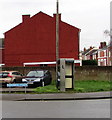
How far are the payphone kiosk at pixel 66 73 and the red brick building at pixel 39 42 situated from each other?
98.5ft

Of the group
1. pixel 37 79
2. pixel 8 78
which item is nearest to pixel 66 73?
pixel 37 79

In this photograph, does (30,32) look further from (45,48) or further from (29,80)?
(29,80)

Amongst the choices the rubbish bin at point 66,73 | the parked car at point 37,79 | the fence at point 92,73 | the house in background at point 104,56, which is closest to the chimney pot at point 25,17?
the fence at point 92,73

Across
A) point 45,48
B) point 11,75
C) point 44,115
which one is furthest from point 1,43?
point 44,115

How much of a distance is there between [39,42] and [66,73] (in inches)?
1219

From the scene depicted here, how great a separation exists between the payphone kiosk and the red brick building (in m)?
30.0

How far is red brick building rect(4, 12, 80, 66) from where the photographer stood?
170 feet

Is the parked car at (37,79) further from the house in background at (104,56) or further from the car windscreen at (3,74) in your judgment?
the house in background at (104,56)

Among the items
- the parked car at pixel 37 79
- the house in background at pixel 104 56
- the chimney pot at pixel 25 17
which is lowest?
the parked car at pixel 37 79

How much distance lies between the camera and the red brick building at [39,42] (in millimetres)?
51844

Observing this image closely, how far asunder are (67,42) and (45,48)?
11.9 feet

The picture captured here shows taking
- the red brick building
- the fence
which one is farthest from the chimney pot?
the fence

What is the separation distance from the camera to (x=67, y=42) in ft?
170

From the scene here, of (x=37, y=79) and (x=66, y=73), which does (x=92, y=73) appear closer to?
(x=37, y=79)
